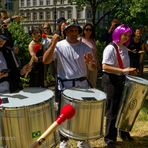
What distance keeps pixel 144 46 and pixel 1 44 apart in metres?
6.03

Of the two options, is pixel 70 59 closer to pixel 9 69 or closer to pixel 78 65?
pixel 78 65

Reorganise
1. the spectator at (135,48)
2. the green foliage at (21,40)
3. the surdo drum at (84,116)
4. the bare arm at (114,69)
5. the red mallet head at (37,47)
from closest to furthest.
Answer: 1. the surdo drum at (84,116)
2. the bare arm at (114,69)
3. the red mallet head at (37,47)
4. the spectator at (135,48)
5. the green foliage at (21,40)

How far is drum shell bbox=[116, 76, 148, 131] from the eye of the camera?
5082 millimetres

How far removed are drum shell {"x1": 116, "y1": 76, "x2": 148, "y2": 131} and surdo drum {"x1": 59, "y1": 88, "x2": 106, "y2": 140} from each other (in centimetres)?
76

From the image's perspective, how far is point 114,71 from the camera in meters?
5.33

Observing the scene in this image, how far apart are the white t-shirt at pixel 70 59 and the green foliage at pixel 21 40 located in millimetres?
5675

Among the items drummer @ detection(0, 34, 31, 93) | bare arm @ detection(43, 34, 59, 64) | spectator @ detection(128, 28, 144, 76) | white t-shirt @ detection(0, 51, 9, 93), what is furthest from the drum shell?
spectator @ detection(128, 28, 144, 76)

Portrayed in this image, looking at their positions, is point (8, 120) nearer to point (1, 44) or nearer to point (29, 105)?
point (29, 105)

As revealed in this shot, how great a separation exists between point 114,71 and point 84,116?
1215 mm

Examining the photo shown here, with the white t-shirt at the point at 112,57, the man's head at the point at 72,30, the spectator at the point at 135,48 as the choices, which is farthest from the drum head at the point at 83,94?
the spectator at the point at 135,48

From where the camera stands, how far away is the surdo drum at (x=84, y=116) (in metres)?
4.26

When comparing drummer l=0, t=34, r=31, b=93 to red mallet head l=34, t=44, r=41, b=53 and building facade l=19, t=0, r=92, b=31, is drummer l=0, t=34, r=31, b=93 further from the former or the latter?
building facade l=19, t=0, r=92, b=31

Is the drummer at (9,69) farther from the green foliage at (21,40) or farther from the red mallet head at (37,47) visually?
the green foliage at (21,40)

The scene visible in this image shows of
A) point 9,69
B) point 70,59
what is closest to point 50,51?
point 70,59
